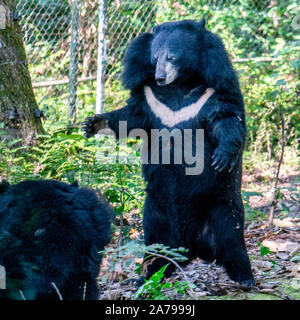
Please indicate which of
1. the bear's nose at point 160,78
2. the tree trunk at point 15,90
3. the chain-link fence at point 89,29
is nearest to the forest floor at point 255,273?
the bear's nose at point 160,78

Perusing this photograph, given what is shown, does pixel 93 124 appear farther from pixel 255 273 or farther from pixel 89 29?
pixel 89 29

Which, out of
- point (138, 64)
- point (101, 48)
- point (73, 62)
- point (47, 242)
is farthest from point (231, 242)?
point (73, 62)

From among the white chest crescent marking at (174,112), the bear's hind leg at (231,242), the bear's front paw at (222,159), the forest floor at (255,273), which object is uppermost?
the white chest crescent marking at (174,112)

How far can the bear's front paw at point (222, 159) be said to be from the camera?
148 inches

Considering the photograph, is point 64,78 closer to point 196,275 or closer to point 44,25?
point 44,25

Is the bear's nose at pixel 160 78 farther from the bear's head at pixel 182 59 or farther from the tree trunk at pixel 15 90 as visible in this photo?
the tree trunk at pixel 15 90

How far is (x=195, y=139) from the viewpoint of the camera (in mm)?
3895

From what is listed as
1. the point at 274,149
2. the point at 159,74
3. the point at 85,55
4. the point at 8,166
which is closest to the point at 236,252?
the point at 159,74

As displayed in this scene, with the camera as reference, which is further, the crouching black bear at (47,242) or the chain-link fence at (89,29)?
the chain-link fence at (89,29)

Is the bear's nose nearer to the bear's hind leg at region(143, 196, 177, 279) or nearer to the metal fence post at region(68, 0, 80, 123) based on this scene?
the bear's hind leg at region(143, 196, 177, 279)

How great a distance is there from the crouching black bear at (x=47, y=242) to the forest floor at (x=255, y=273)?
0.23 meters

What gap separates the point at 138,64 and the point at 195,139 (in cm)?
76

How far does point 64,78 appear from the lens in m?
8.44

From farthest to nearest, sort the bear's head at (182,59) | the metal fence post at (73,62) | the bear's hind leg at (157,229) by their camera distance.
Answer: the metal fence post at (73,62) < the bear's hind leg at (157,229) < the bear's head at (182,59)
